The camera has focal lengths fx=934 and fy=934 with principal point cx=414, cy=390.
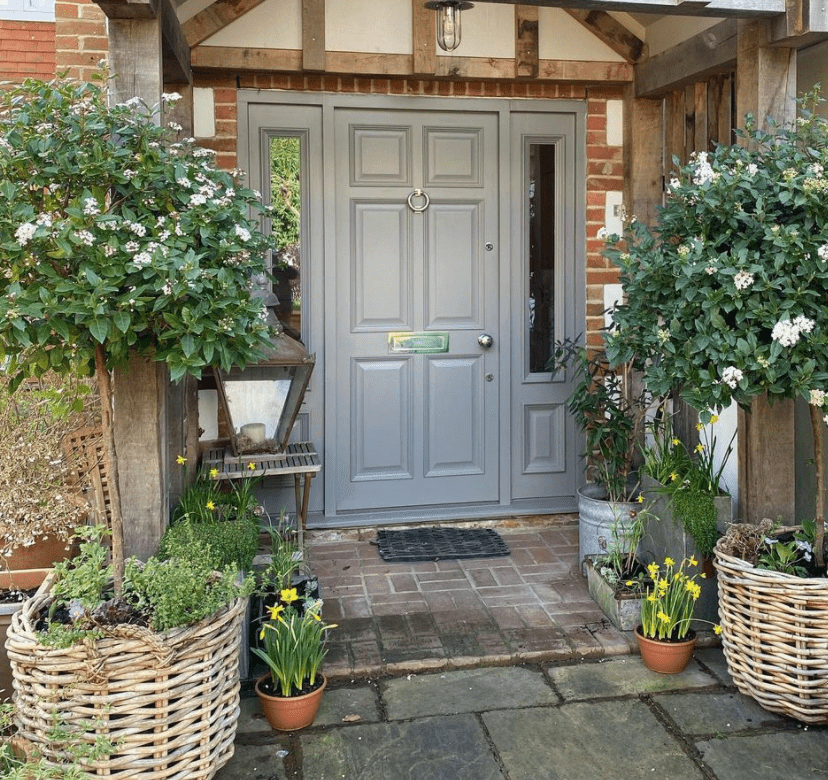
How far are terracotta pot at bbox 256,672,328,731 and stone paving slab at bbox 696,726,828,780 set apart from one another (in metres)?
1.18

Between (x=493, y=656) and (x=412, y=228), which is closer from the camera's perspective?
(x=493, y=656)

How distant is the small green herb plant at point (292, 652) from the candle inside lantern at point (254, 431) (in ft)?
3.53

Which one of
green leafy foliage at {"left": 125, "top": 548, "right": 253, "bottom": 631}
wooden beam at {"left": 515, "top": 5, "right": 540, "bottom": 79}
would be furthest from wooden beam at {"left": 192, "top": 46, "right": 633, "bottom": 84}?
green leafy foliage at {"left": 125, "top": 548, "right": 253, "bottom": 631}

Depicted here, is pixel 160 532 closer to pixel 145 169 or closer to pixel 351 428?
pixel 145 169

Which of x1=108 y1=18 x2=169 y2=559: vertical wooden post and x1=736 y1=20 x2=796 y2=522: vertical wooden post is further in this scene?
x1=736 y1=20 x2=796 y2=522: vertical wooden post

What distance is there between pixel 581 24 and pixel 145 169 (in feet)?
9.34

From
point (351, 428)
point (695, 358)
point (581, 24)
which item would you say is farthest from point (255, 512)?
point (581, 24)

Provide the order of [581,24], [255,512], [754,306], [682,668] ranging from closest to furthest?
[754,306] < [682,668] < [255,512] < [581,24]

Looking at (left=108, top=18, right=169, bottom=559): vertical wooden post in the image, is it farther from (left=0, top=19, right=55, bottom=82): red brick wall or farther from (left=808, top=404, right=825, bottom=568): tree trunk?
(left=808, top=404, right=825, bottom=568): tree trunk

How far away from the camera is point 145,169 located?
2568 mm

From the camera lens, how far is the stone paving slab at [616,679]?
3.17 meters

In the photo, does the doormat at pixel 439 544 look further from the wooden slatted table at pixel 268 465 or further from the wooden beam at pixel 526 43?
the wooden beam at pixel 526 43

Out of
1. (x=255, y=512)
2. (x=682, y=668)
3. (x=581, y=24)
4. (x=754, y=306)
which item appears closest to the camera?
(x=754, y=306)

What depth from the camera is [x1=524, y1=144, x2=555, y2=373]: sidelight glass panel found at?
4855 mm
